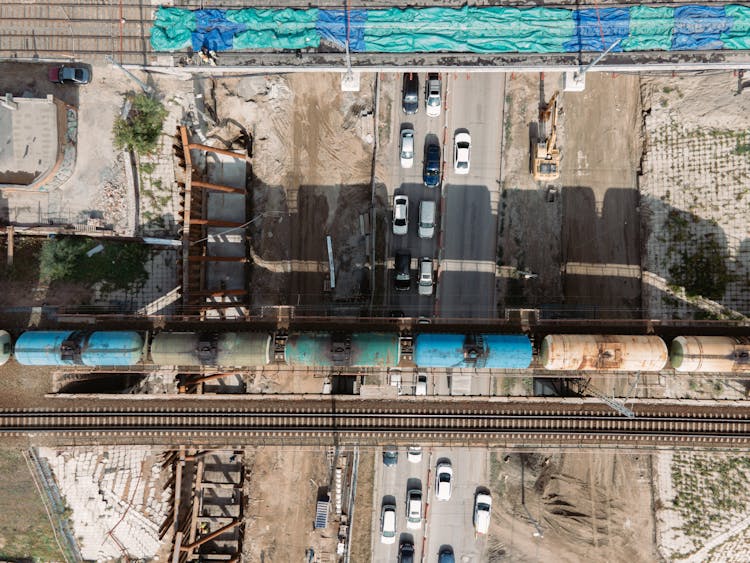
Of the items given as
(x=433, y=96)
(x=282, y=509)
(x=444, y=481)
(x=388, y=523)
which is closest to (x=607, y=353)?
(x=444, y=481)

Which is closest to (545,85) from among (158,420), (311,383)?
(311,383)

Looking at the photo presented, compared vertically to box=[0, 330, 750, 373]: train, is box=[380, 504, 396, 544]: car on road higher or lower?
lower

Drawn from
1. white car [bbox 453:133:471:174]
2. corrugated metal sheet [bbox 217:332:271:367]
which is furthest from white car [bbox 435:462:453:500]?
white car [bbox 453:133:471:174]

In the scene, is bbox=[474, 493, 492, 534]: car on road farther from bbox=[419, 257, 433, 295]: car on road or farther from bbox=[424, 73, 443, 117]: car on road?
bbox=[424, 73, 443, 117]: car on road

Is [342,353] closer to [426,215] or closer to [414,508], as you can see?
[426,215]

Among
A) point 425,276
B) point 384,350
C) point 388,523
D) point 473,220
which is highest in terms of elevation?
point 473,220

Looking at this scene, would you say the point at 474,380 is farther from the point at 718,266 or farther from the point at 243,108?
the point at 243,108
